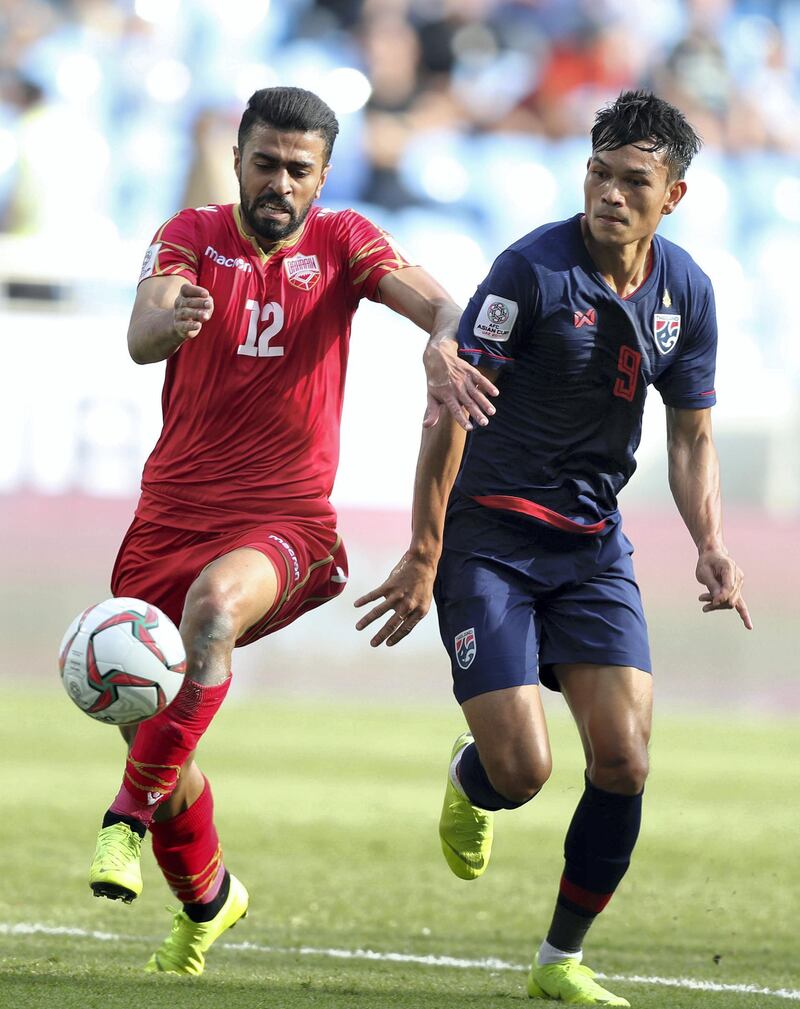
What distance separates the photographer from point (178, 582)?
502cm

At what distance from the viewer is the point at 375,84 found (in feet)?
62.8

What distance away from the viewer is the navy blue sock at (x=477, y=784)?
16.4 ft

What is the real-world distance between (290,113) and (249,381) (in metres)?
0.83

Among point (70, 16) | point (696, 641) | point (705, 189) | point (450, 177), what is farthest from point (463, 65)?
point (696, 641)

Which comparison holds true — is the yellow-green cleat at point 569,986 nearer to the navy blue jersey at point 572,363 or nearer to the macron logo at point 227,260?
the navy blue jersey at point 572,363

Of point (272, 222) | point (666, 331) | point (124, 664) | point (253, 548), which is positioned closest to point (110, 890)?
point (124, 664)

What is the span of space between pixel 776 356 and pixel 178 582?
13.7 metres

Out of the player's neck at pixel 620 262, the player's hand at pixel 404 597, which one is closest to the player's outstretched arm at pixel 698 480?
the player's neck at pixel 620 262

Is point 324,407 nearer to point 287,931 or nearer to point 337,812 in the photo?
point 287,931

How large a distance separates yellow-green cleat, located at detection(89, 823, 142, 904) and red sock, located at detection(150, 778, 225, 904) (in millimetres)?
443

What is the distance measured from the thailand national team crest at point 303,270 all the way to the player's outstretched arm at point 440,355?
0.23 meters

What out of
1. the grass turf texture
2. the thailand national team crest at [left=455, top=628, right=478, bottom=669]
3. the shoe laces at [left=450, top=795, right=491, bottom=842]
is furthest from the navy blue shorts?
the grass turf texture

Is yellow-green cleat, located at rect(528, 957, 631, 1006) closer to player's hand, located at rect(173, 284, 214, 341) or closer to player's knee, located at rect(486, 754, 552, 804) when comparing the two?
player's knee, located at rect(486, 754, 552, 804)

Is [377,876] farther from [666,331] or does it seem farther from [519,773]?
[666,331]
